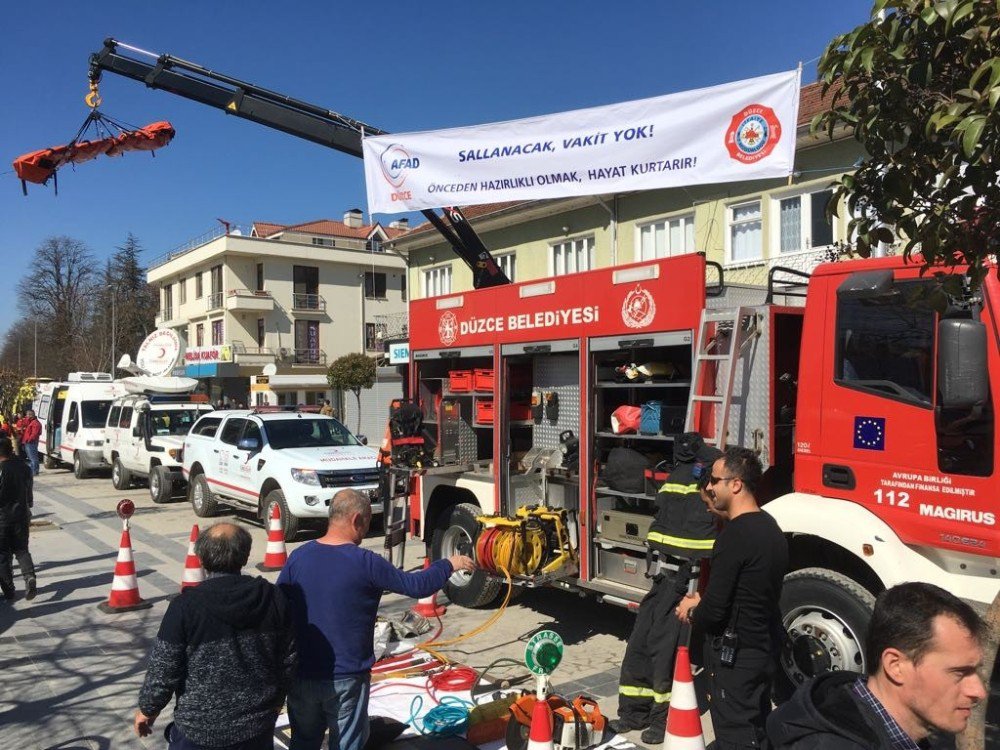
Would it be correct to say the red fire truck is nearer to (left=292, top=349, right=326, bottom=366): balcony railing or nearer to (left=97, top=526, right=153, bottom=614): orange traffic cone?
(left=97, top=526, right=153, bottom=614): orange traffic cone

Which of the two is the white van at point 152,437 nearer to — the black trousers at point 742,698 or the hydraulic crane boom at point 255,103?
the hydraulic crane boom at point 255,103

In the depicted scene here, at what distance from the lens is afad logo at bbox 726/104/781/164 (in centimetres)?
582

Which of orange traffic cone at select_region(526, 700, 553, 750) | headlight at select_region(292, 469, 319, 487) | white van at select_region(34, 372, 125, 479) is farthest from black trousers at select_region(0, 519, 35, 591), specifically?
white van at select_region(34, 372, 125, 479)

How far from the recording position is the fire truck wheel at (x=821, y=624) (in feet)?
14.9

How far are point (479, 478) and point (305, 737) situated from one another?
4299mm

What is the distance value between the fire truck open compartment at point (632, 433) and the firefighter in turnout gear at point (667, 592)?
2.60 feet

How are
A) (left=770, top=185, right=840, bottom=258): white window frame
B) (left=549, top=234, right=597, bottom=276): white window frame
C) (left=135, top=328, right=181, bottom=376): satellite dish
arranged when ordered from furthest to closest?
1. (left=549, top=234, right=597, bottom=276): white window frame
2. (left=135, top=328, right=181, bottom=376): satellite dish
3. (left=770, top=185, right=840, bottom=258): white window frame

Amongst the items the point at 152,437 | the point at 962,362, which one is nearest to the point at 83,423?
the point at 152,437

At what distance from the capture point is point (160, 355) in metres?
19.7

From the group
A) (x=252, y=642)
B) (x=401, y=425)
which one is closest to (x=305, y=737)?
(x=252, y=642)

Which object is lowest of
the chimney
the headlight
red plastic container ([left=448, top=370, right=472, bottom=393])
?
the headlight

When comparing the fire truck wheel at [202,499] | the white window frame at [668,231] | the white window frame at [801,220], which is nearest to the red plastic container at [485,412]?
the fire truck wheel at [202,499]

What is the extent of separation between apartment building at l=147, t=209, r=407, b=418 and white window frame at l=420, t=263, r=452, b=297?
1774cm

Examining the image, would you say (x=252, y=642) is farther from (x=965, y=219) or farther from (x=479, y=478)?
(x=479, y=478)
